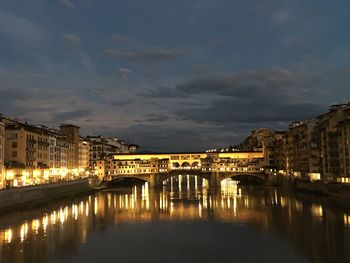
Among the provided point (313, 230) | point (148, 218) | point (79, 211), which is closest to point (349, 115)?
point (313, 230)

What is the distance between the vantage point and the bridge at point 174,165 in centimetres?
9056

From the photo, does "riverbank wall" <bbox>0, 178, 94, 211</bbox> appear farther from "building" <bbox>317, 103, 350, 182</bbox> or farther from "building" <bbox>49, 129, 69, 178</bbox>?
"building" <bbox>317, 103, 350, 182</bbox>

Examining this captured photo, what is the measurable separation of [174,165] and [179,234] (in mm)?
65502

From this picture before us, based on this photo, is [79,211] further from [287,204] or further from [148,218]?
[287,204]

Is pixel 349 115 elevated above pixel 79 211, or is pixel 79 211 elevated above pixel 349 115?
pixel 349 115

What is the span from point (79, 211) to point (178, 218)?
12517 mm

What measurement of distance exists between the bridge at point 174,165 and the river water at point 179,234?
40.0 metres

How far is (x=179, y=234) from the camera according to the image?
107 feet

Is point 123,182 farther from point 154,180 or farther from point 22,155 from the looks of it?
point 22,155

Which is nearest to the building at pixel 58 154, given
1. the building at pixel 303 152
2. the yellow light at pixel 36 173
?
the yellow light at pixel 36 173

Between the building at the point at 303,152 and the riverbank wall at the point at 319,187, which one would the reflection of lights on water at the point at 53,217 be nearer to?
the riverbank wall at the point at 319,187

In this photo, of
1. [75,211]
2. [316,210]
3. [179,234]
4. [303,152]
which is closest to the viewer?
[179,234]

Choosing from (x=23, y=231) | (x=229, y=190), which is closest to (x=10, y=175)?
(x=23, y=231)

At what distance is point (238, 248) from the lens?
1100 inches
